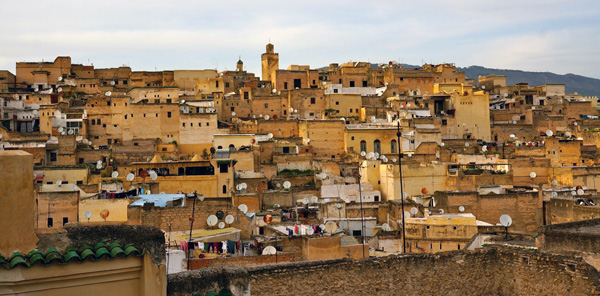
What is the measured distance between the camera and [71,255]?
4094 mm

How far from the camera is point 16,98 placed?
36.6 m

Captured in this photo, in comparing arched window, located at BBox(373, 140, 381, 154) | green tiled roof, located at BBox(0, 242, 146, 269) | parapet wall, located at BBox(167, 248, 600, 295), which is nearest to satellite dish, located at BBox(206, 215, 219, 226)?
parapet wall, located at BBox(167, 248, 600, 295)

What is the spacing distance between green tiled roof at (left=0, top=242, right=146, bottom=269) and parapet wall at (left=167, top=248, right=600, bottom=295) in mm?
2805

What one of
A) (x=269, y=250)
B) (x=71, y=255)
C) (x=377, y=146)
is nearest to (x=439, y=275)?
(x=71, y=255)

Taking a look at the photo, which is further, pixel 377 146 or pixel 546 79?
pixel 546 79

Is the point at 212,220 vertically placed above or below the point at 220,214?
below

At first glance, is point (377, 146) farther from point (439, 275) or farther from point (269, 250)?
point (439, 275)

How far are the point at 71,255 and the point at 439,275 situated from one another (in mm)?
5478

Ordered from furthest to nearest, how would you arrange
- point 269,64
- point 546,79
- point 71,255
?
point 546,79
point 269,64
point 71,255

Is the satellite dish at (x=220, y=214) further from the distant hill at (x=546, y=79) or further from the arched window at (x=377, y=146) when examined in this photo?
the distant hill at (x=546, y=79)

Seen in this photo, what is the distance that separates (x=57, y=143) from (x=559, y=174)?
71.0 ft

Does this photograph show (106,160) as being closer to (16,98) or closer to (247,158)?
(247,158)

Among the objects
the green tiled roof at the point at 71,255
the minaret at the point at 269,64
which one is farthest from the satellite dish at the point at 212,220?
the minaret at the point at 269,64

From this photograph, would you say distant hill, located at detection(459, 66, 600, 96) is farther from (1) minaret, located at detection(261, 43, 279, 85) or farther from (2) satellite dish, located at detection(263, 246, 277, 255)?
(2) satellite dish, located at detection(263, 246, 277, 255)
